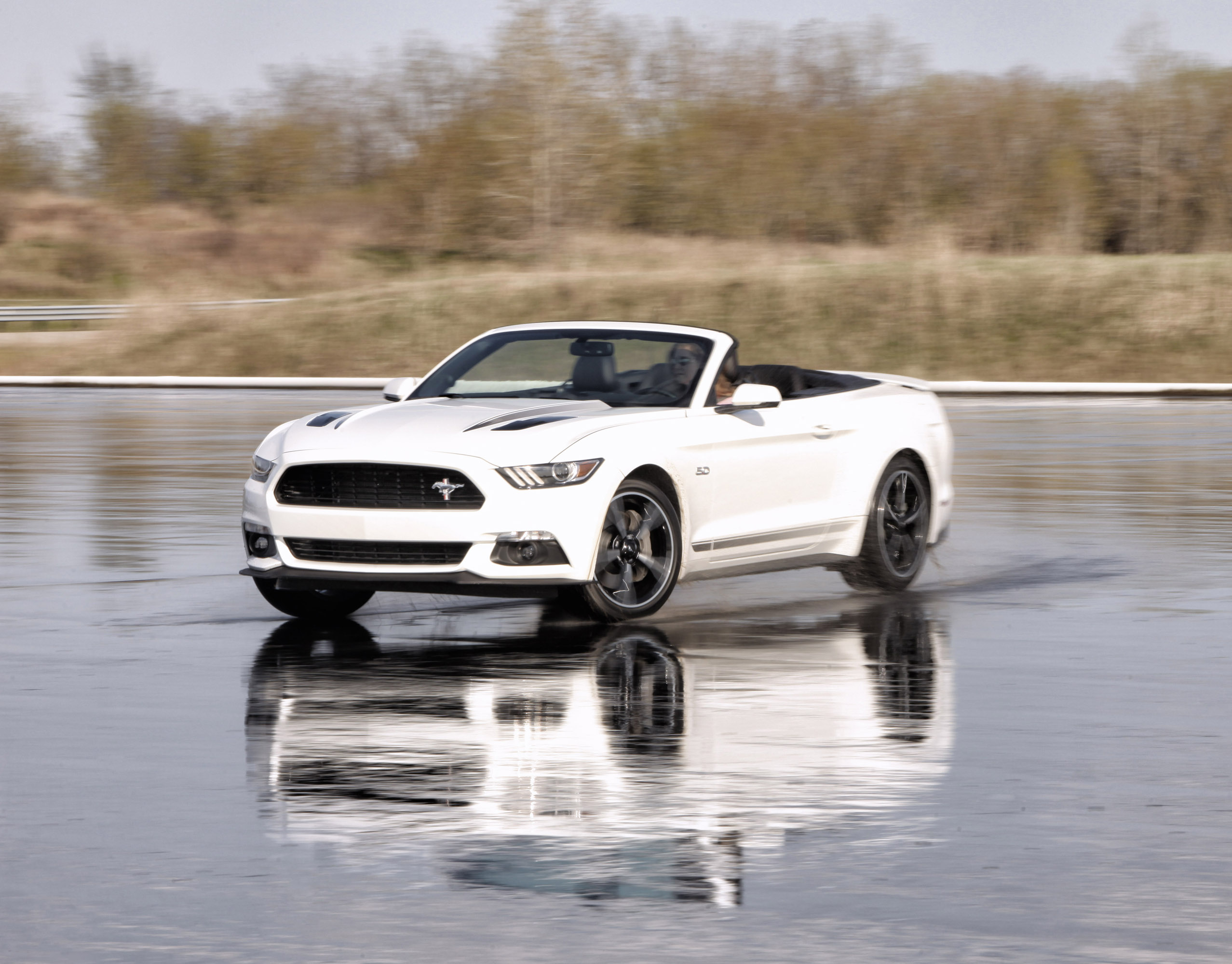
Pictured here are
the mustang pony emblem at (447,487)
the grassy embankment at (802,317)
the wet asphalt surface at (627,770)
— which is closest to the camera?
the wet asphalt surface at (627,770)

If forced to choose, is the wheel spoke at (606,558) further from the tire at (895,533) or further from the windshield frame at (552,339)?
the tire at (895,533)

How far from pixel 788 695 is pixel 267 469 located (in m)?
3.27

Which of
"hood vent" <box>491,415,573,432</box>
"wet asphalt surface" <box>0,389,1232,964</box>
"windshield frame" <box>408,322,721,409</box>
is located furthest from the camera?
"windshield frame" <box>408,322,721,409</box>

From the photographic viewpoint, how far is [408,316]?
53312mm

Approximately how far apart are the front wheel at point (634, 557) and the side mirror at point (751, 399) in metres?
0.72

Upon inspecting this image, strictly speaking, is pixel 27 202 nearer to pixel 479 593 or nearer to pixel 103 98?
pixel 103 98

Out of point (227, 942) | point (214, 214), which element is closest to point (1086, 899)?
point (227, 942)

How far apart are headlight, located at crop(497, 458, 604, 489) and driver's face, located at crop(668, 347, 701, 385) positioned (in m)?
1.29

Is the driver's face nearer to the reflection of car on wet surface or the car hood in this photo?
the car hood

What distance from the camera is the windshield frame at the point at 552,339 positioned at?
11914 mm

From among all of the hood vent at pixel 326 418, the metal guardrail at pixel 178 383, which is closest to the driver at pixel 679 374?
the hood vent at pixel 326 418

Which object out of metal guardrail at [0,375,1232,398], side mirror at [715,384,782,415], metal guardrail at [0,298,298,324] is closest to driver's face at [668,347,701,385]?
side mirror at [715,384,782,415]

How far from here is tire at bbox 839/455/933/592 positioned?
1266cm

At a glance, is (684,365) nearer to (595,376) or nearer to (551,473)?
(595,376)
